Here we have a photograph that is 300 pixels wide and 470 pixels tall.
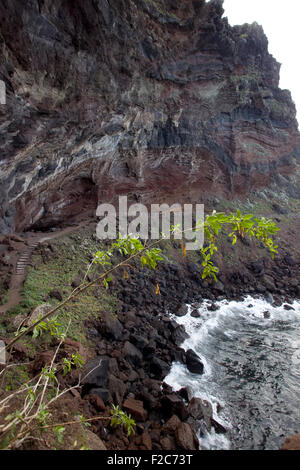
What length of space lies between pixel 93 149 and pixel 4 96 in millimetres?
6647

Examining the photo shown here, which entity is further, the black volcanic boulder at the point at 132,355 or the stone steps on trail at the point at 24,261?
the stone steps on trail at the point at 24,261

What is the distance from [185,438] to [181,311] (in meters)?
7.57

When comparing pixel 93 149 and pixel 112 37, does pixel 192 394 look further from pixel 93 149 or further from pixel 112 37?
pixel 112 37

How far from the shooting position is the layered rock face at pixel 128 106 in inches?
396

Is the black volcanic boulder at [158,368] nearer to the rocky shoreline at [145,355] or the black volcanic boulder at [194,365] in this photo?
the rocky shoreline at [145,355]

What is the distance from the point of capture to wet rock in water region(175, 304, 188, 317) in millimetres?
13500

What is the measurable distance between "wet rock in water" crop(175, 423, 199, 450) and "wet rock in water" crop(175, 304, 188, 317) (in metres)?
7.12

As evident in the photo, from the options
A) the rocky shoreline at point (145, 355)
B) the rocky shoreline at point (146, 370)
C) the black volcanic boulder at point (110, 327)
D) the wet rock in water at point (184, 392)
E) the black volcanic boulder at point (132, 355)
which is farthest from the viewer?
the black volcanic boulder at point (110, 327)

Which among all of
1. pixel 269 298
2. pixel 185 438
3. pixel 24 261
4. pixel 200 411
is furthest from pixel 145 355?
pixel 269 298

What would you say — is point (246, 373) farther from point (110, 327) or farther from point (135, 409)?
point (110, 327)

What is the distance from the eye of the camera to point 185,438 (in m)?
6.13

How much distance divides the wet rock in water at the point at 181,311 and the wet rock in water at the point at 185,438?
7.12 meters

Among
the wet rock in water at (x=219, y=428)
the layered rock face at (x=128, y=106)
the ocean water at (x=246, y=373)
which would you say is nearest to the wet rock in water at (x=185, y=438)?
the ocean water at (x=246, y=373)

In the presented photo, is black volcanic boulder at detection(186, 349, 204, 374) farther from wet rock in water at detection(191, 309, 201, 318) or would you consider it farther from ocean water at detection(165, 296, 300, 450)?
wet rock in water at detection(191, 309, 201, 318)
